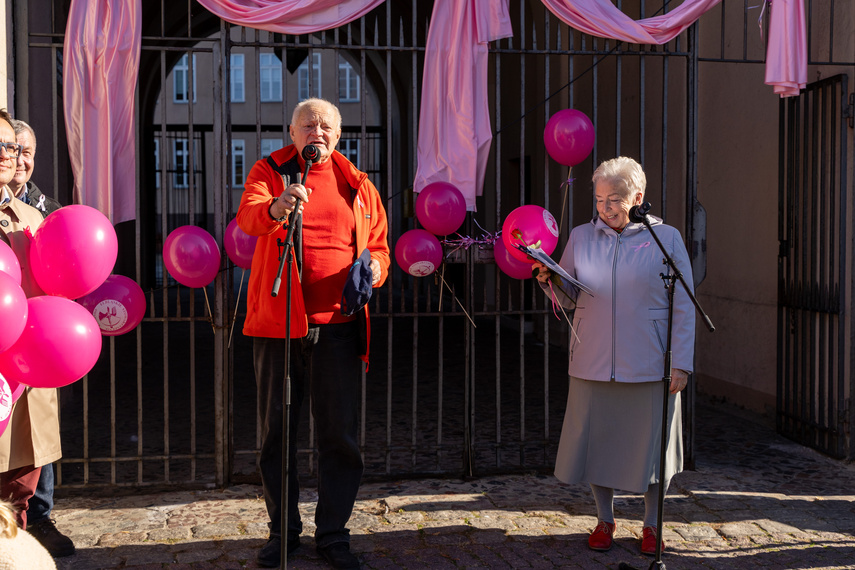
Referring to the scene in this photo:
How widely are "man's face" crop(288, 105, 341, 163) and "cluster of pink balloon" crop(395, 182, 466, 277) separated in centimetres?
123

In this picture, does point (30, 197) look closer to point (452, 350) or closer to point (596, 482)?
point (596, 482)

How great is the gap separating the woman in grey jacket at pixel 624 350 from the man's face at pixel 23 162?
7.89 ft

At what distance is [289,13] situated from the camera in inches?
190

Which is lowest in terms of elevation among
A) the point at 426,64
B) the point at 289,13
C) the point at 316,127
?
the point at 316,127

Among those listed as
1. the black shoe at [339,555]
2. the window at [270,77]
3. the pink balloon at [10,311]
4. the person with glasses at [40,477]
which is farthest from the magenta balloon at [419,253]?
the window at [270,77]

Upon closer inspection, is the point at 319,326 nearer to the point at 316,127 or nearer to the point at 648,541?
the point at 316,127

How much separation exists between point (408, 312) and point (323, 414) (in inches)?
99.1

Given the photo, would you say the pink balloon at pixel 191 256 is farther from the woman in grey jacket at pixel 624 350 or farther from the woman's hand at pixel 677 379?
the woman's hand at pixel 677 379

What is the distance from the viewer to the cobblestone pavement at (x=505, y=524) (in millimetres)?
3891

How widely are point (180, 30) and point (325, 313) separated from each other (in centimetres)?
1411

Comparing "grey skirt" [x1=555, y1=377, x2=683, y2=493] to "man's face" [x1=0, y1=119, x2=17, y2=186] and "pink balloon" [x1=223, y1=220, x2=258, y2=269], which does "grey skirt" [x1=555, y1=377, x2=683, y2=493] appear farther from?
"man's face" [x1=0, y1=119, x2=17, y2=186]

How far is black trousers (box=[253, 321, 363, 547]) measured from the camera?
3750 mm

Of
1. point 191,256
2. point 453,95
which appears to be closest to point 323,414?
point 191,256

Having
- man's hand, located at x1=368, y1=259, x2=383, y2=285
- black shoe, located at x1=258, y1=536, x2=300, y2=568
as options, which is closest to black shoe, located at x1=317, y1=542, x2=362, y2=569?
black shoe, located at x1=258, y1=536, x2=300, y2=568
